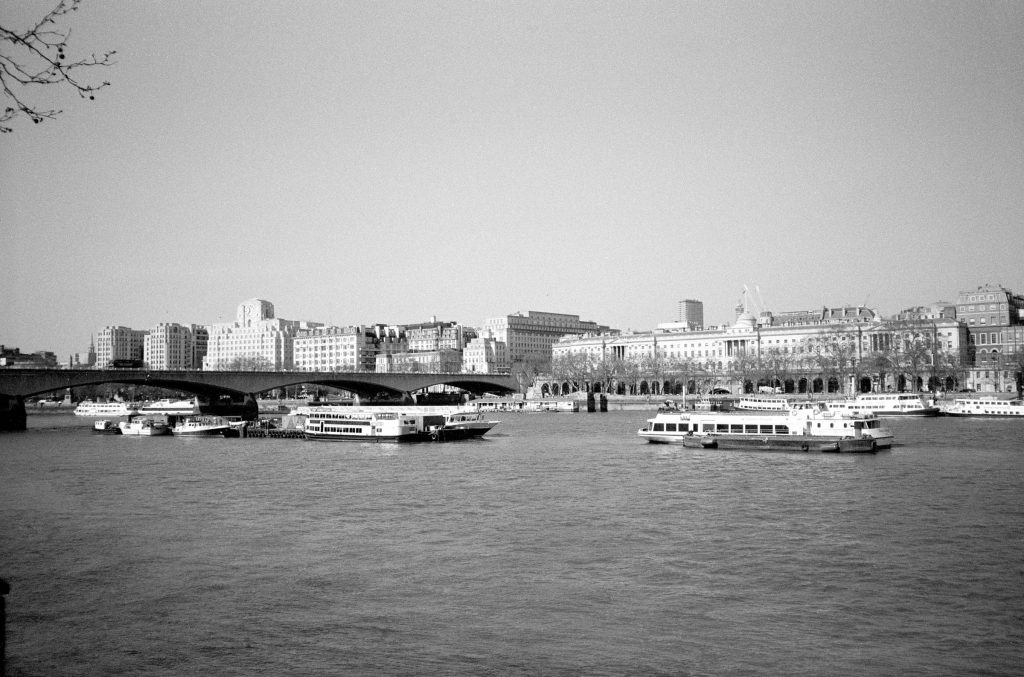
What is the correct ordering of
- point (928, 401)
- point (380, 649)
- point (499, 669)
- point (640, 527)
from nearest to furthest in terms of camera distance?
1. point (499, 669)
2. point (380, 649)
3. point (640, 527)
4. point (928, 401)

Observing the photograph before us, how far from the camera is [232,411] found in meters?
114

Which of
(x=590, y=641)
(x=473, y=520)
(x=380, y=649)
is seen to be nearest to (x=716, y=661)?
(x=590, y=641)

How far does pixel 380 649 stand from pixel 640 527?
1323cm

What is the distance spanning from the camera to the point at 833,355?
148 metres

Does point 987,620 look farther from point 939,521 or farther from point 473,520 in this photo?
point 473,520

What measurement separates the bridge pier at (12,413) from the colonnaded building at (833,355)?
83.5 m

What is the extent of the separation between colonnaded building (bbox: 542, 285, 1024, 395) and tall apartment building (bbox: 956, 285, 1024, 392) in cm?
16

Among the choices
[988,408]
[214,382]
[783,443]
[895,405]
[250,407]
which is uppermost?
[214,382]

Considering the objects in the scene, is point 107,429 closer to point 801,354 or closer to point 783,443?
point 783,443

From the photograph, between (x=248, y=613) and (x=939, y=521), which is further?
(x=939, y=521)

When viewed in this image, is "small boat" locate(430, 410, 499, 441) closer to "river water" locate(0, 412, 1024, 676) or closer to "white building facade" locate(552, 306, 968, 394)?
"river water" locate(0, 412, 1024, 676)

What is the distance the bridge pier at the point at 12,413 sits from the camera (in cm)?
8781

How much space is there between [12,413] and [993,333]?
461 feet

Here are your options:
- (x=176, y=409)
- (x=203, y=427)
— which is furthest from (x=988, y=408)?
(x=176, y=409)
